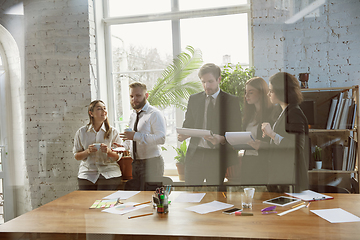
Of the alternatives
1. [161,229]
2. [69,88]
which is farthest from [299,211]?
[69,88]

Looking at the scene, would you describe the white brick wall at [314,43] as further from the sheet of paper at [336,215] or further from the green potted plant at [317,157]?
the sheet of paper at [336,215]

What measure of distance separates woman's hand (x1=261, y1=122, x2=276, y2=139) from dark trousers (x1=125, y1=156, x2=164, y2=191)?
50cm

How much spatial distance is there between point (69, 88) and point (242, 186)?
93 cm

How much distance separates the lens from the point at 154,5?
1.27 m

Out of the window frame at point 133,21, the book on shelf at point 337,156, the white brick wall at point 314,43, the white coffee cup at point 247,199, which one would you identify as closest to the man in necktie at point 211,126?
the window frame at point 133,21

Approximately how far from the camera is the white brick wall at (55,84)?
3.88ft

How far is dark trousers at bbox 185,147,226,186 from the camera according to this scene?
1271 millimetres

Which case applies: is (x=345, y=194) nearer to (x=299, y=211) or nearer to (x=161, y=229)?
(x=299, y=211)

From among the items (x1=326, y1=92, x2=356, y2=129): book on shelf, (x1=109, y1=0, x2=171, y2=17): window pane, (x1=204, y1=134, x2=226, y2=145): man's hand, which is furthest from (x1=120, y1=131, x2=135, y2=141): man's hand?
(x1=326, y1=92, x2=356, y2=129): book on shelf

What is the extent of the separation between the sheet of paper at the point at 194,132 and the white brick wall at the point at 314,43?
1.25 feet

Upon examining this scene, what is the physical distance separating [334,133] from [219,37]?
0.68 m

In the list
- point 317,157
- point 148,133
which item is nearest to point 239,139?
point 317,157

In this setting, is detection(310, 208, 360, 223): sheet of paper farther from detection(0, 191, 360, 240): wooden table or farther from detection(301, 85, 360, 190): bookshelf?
detection(301, 85, 360, 190): bookshelf

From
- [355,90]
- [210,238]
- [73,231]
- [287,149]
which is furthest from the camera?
[287,149]
